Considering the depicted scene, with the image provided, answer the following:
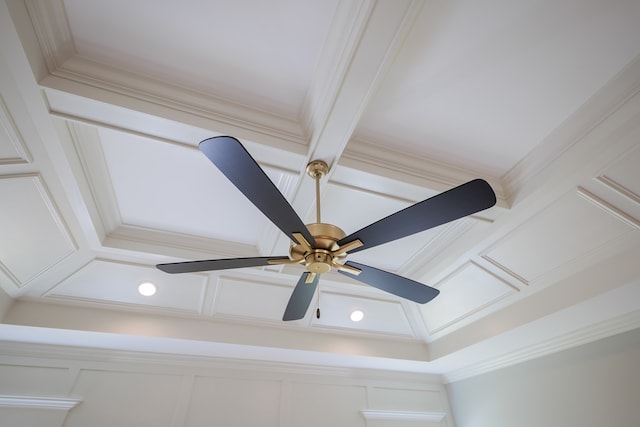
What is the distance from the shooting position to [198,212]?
2.12m

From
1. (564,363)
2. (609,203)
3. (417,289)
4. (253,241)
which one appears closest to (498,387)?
(564,363)

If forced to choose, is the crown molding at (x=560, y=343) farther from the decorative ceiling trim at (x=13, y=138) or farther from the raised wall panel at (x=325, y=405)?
the decorative ceiling trim at (x=13, y=138)

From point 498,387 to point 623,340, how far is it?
3.65ft

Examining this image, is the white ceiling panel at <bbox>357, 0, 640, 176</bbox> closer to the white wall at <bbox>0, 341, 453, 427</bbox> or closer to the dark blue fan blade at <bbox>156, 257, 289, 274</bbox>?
the dark blue fan blade at <bbox>156, 257, 289, 274</bbox>

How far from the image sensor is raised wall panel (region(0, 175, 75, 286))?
66.8 inches

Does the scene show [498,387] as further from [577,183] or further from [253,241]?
[253,241]

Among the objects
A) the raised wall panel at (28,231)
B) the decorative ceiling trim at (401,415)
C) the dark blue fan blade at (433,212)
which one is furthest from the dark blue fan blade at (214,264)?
the decorative ceiling trim at (401,415)

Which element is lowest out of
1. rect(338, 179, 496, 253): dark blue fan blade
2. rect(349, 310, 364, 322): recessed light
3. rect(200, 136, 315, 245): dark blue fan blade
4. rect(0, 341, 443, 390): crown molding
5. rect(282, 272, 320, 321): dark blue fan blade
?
rect(338, 179, 496, 253): dark blue fan blade

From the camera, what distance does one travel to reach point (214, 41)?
4.38 ft

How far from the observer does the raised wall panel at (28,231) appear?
5.57ft

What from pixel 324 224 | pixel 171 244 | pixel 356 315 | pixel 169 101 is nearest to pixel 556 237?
pixel 324 224

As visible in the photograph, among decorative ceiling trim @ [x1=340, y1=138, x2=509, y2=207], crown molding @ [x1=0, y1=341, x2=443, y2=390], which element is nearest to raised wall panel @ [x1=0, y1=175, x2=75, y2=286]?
crown molding @ [x1=0, y1=341, x2=443, y2=390]

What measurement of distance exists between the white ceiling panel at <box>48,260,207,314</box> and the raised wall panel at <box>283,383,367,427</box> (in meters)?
1.20

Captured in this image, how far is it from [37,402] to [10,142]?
6.48ft
